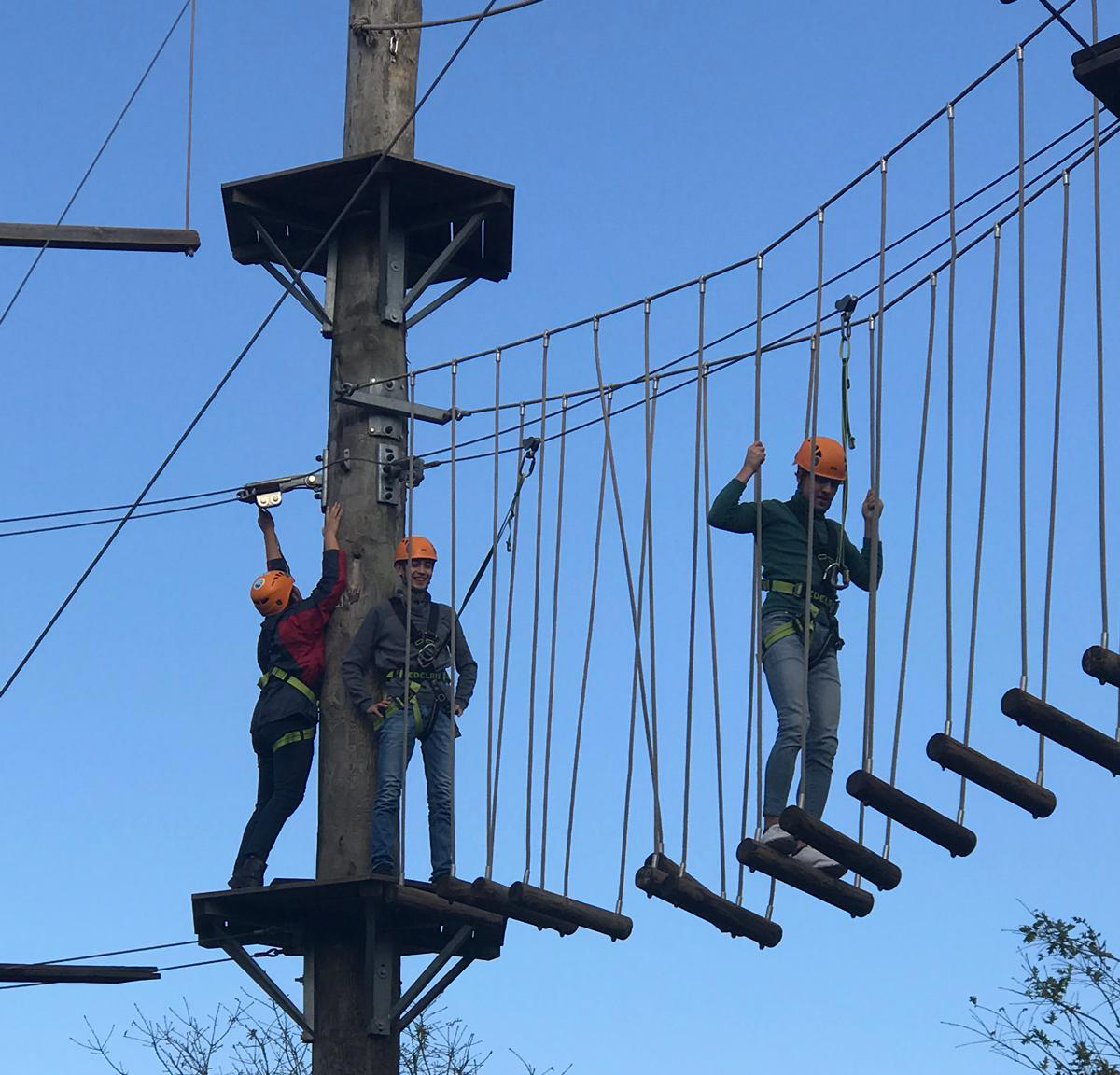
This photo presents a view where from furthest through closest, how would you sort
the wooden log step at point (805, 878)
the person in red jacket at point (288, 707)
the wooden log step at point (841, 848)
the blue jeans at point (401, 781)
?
1. the person in red jacket at point (288, 707)
2. the blue jeans at point (401, 781)
3. the wooden log step at point (805, 878)
4. the wooden log step at point (841, 848)

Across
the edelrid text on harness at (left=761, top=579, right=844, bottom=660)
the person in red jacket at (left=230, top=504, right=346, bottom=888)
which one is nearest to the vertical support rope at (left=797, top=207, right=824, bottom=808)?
the edelrid text on harness at (left=761, top=579, right=844, bottom=660)

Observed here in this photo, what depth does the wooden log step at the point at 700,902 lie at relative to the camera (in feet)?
24.8

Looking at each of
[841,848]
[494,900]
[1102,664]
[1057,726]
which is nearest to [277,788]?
[494,900]

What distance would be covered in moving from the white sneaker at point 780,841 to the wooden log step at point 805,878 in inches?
4.3

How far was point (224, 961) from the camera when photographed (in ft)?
31.4

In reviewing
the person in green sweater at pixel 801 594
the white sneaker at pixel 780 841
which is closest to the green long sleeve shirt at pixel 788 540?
the person in green sweater at pixel 801 594

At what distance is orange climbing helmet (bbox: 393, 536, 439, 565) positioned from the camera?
9391mm

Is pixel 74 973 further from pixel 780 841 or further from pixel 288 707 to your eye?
pixel 780 841

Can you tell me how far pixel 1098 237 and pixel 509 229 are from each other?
3.88 meters

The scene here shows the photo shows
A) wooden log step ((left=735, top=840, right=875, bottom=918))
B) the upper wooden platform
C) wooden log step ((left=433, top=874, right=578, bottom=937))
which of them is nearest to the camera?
wooden log step ((left=735, top=840, right=875, bottom=918))

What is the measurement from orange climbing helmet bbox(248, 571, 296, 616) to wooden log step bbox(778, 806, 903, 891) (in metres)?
3.51

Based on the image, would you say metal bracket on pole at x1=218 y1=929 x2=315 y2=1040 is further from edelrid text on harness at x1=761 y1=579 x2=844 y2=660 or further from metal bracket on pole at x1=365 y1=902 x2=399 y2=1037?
edelrid text on harness at x1=761 y1=579 x2=844 y2=660

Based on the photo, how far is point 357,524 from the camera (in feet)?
31.9

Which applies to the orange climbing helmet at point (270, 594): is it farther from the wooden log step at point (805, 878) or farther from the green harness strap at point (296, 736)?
the wooden log step at point (805, 878)
